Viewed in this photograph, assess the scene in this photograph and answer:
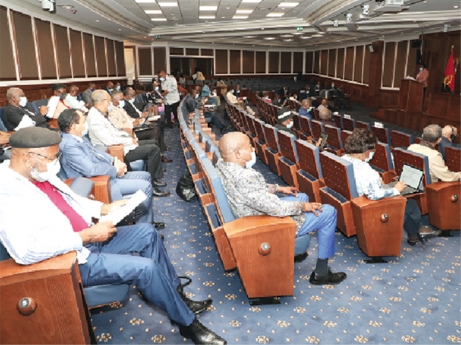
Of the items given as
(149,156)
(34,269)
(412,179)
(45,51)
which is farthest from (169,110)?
(34,269)

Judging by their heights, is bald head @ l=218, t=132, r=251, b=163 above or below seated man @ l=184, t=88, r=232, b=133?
above

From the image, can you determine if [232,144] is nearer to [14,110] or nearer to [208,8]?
[14,110]

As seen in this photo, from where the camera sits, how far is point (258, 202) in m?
2.22

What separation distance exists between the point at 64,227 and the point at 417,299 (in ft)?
7.38

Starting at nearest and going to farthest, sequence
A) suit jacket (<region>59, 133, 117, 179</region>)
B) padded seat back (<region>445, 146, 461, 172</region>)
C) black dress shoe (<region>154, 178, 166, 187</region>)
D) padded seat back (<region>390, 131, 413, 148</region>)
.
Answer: suit jacket (<region>59, 133, 117, 179</region>), padded seat back (<region>445, 146, 461, 172</region>), black dress shoe (<region>154, 178, 166, 187</region>), padded seat back (<region>390, 131, 413, 148</region>)

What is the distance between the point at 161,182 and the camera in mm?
4625

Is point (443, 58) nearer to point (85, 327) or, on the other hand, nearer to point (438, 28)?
point (438, 28)

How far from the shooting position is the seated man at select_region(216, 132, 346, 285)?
2.24 m

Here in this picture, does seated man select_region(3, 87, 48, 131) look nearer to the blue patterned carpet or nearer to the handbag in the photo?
the handbag

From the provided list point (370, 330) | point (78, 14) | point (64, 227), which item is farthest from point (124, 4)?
point (370, 330)

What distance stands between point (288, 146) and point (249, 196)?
2.22m

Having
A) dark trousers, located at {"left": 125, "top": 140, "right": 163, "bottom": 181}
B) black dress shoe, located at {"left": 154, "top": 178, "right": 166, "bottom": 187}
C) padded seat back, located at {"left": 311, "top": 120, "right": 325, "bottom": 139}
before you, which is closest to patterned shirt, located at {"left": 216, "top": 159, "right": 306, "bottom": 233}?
dark trousers, located at {"left": 125, "top": 140, "right": 163, "bottom": 181}

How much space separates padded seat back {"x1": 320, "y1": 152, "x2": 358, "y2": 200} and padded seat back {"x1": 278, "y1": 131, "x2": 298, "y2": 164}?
96 cm

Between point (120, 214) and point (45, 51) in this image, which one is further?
point (45, 51)
